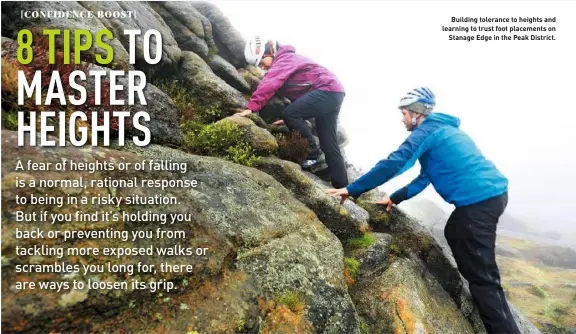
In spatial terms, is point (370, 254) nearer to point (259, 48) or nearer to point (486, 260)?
point (486, 260)

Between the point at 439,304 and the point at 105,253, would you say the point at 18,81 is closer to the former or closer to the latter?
the point at 105,253

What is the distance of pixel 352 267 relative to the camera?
6648 millimetres

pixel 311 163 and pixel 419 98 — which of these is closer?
pixel 419 98

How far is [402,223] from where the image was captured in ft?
28.9

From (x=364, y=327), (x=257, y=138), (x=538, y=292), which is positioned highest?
(x=257, y=138)

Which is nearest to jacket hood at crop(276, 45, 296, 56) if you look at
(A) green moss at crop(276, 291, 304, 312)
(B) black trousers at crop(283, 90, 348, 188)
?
(B) black trousers at crop(283, 90, 348, 188)

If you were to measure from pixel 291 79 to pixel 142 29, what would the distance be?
5.11 metres

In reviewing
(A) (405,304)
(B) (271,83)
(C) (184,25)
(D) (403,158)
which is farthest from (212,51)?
(A) (405,304)

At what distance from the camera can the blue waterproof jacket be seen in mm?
6258

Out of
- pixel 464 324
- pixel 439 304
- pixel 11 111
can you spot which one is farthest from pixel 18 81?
pixel 464 324

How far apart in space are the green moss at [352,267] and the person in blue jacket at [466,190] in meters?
1.46

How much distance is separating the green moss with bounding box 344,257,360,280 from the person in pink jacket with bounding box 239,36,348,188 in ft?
11.0

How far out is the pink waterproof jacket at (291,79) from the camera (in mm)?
9477

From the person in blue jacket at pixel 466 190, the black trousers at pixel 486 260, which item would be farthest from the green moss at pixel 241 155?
the black trousers at pixel 486 260
